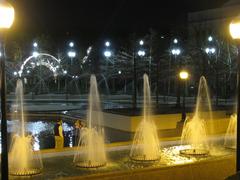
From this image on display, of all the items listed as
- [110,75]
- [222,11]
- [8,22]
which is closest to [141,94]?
[110,75]

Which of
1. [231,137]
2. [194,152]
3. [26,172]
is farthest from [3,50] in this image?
[231,137]

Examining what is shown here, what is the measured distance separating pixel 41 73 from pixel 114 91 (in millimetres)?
8960

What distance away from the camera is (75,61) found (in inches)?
Answer: 2152

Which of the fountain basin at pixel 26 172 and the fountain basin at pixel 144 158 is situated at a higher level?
the fountain basin at pixel 144 158

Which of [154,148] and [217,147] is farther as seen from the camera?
[217,147]

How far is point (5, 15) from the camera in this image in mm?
6699

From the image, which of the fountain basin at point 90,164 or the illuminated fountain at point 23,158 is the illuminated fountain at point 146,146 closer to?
the fountain basin at point 90,164

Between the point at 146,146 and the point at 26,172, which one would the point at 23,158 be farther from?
the point at 146,146

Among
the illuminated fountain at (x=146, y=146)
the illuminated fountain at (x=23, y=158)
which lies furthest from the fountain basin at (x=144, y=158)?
the illuminated fountain at (x=23, y=158)

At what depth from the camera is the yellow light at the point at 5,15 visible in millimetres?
6672

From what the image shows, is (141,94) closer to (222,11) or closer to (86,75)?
(86,75)

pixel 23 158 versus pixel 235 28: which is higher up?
pixel 235 28

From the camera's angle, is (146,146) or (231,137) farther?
(231,137)

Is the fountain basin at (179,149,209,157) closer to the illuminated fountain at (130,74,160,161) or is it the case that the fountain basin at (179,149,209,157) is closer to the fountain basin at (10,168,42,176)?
the illuminated fountain at (130,74,160,161)
